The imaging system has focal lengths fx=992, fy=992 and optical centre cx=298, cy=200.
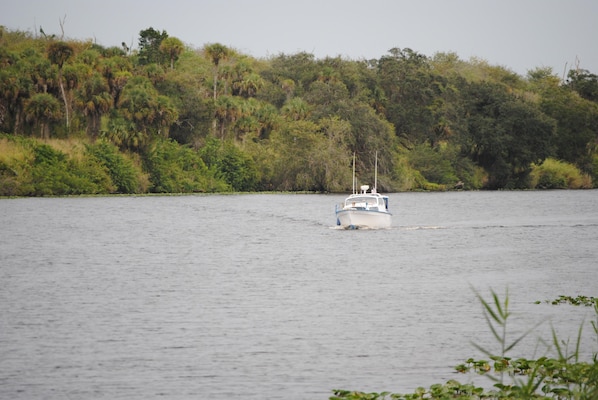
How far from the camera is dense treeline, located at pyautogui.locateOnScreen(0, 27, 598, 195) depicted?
90.6m

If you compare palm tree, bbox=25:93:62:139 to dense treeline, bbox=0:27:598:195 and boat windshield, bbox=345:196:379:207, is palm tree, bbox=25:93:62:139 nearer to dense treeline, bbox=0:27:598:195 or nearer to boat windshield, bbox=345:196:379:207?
dense treeline, bbox=0:27:598:195

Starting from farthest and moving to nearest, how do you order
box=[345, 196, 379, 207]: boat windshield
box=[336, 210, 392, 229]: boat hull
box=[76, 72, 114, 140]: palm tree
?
box=[76, 72, 114, 140]: palm tree < box=[345, 196, 379, 207]: boat windshield < box=[336, 210, 392, 229]: boat hull

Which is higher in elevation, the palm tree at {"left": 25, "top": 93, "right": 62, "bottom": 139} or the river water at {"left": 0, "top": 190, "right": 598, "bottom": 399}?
the palm tree at {"left": 25, "top": 93, "right": 62, "bottom": 139}

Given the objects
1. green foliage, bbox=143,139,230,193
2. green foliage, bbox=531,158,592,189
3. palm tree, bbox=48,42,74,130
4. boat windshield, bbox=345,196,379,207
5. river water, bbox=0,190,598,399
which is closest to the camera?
river water, bbox=0,190,598,399

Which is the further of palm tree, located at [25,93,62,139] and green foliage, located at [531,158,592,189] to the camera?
green foliage, located at [531,158,592,189]

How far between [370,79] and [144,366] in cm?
10368

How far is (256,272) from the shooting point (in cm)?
3662

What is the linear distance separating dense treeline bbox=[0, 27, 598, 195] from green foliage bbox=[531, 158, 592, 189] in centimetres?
18

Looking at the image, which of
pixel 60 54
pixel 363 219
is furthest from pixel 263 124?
pixel 363 219

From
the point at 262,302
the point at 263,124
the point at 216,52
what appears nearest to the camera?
the point at 262,302

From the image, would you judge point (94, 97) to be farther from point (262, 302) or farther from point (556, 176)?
point (262, 302)

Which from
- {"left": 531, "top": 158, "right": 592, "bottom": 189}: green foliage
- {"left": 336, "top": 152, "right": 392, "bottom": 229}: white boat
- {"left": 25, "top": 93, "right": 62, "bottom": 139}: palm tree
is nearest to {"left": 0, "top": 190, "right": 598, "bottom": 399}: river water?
{"left": 336, "top": 152, "right": 392, "bottom": 229}: white boat

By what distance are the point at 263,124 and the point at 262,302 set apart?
261ft

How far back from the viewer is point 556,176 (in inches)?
4840
